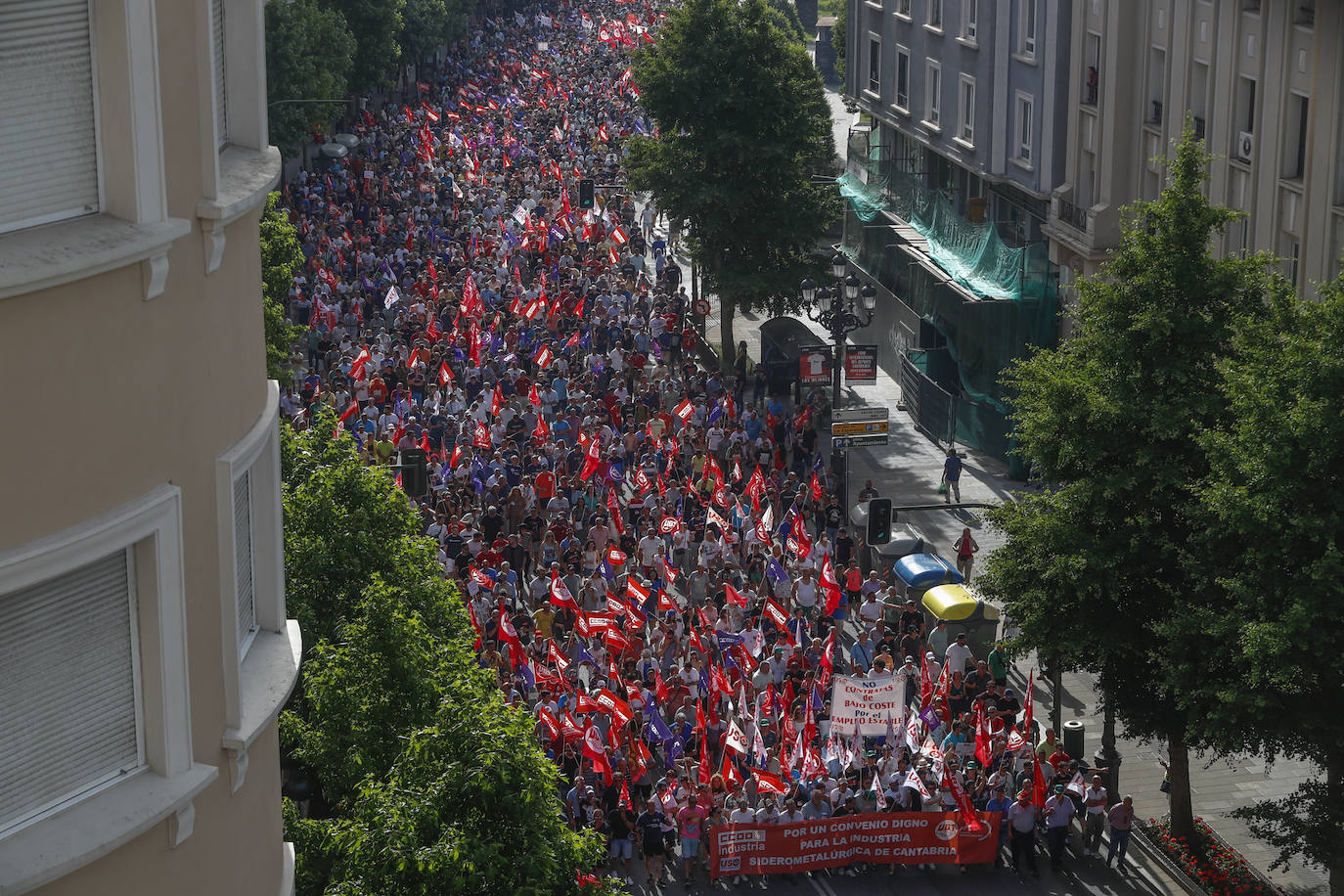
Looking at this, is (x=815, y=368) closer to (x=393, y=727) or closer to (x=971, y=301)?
(x=971, y=301)

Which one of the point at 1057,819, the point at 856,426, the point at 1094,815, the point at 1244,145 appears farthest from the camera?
the point at 1244,145

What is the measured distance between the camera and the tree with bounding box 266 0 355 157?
59.2 meters

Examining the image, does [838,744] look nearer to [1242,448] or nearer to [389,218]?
[1242,448]

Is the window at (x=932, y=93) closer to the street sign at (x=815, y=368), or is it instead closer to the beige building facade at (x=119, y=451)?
the street sign at (x=815, y=368)

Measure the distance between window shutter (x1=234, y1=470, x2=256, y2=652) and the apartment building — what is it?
30.6 m

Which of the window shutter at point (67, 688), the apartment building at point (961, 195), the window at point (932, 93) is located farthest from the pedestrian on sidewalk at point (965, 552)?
the window shutter at point (67, 688)

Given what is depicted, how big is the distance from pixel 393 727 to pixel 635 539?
17.3m

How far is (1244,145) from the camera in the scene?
1312 inches

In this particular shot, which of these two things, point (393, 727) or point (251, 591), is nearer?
point (251, 591)

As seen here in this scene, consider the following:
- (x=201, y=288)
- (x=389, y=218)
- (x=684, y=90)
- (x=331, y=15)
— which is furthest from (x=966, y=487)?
(x=331, y=15)

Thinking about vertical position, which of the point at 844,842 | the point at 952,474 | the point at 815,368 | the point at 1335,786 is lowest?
the point at 952,474

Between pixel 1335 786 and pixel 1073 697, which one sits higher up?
pixel 1335 786

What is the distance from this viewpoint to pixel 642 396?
3991 centimetres

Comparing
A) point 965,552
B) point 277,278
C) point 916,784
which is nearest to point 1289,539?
point 916,784
